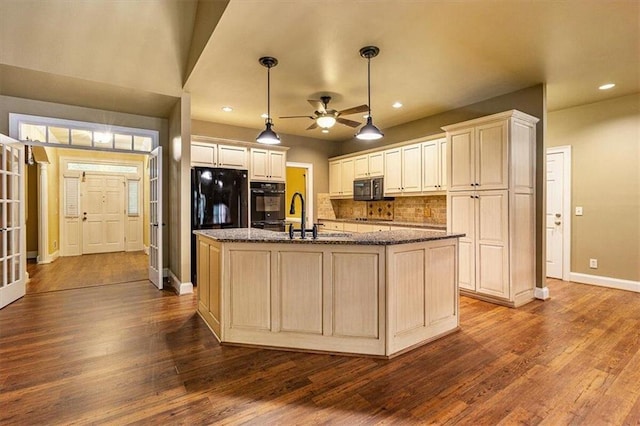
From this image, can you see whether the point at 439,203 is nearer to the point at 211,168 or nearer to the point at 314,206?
the point at 314,206

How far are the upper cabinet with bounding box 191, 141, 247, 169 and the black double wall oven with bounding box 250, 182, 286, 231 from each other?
471 millimetres

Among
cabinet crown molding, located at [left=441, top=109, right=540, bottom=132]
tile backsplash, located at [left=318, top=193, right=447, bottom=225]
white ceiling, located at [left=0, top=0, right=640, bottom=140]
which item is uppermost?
white ceiling, located at [left=0, top=0, right=640, bottom=140]

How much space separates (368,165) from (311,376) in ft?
15.0

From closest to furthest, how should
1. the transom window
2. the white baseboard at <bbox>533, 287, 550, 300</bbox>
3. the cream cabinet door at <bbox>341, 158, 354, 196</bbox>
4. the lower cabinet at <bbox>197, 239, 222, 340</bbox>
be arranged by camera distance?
the lower cabinet at <bbox>197, 239, 222, 340</bbox> → the white baseboard at <bbox>533, 287, 550, 300</bbox> → the transom window → the cream cabinet door at <bbox>341, 158, 354, 196</bbox>

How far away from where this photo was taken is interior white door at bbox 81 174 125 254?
770 centimetres

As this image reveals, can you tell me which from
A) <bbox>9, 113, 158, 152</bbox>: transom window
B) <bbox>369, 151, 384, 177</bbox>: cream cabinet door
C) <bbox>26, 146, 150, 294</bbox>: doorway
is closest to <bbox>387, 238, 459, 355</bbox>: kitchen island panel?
<bbox>369, 151, 384, 177</bbox>: cream cabinet door

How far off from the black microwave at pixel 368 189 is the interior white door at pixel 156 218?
3512mm

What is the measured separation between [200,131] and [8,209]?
2843 millimetres

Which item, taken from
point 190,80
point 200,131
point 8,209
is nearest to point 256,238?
point 190,80

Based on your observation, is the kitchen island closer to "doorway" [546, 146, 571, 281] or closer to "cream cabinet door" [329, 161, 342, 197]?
"doorway" [546, 146, 571, 281]

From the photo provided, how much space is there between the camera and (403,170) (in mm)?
5469

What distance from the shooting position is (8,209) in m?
3.87

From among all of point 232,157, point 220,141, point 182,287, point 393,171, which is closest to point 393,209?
point 393,171

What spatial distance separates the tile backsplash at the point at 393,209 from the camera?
5.43 m
